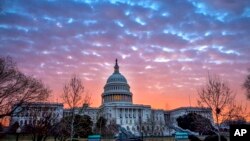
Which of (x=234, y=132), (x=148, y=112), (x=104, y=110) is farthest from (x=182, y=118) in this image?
(x=234, y=132)

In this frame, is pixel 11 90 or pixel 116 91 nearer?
pixel 11 90

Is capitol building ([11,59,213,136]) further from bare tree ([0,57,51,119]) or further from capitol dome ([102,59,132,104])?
bare tree ([0,57,51,119])

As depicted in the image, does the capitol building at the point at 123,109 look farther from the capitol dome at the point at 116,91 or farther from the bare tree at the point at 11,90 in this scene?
the bare tree at the point at 11,90

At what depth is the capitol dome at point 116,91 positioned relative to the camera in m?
147

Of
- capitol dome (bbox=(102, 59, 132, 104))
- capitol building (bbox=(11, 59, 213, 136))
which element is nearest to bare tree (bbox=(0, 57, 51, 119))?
capitol building (bbox=(11, 59, 213, 136))

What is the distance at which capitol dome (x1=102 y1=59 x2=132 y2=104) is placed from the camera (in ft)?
482

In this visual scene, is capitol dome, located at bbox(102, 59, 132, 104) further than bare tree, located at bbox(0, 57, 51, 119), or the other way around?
capitol dome, located at bbox(102, 59, 132, 104)

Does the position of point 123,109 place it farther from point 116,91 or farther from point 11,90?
Answer: point 11,90

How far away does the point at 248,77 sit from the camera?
4541cm

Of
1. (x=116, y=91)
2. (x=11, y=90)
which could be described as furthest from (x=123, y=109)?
(x=11, y=90)

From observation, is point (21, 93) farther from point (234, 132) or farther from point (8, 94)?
point (234, 132)

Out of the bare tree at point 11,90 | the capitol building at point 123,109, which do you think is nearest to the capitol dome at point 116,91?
the capitol building at point 123,109

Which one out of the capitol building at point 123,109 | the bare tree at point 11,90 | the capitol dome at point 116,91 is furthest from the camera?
the capitol dome at point 116,91

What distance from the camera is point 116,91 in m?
146
